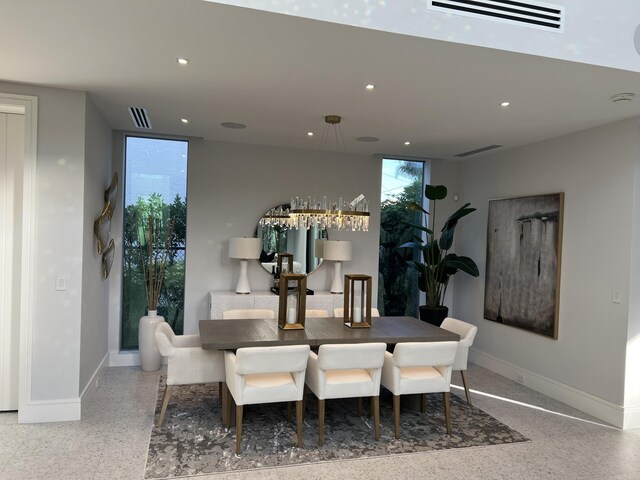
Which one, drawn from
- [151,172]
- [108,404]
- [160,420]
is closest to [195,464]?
[160,420]

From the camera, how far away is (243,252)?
18.1ft

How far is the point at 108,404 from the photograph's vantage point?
14.0 feet

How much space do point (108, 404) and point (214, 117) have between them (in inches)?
116

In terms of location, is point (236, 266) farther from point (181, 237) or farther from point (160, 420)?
point (160, 420)

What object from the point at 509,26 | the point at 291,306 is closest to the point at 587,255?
the point at 509,26

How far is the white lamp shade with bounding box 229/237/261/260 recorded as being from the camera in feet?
18.1

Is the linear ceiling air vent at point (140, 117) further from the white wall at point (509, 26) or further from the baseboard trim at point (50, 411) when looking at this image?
the baseboard trim at point (50, 411)

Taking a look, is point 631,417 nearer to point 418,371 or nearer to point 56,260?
point 418,371

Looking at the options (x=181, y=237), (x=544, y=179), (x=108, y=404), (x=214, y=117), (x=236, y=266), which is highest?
(x=214, y=117)

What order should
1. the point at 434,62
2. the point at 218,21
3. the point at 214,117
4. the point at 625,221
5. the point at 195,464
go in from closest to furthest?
1. the point at 218,21
2. the point at 434,62
3. the point at 195,464
4. the point at 625,221
5. the point at 214,117

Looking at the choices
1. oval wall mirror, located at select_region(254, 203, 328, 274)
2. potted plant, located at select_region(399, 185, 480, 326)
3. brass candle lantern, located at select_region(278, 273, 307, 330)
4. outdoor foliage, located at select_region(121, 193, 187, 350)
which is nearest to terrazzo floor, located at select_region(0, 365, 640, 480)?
brass candle lantern, located at select_region(278, 273, 307, 330)

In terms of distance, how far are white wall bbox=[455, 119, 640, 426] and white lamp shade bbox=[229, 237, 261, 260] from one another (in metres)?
3.20

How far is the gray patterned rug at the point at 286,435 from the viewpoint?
3.28m

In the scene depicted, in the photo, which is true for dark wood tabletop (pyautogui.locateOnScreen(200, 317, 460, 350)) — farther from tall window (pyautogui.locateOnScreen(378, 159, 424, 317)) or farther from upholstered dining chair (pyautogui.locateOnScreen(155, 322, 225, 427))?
tall window (pyautogui.locateOnScreen(378, 159, 424, 317))
